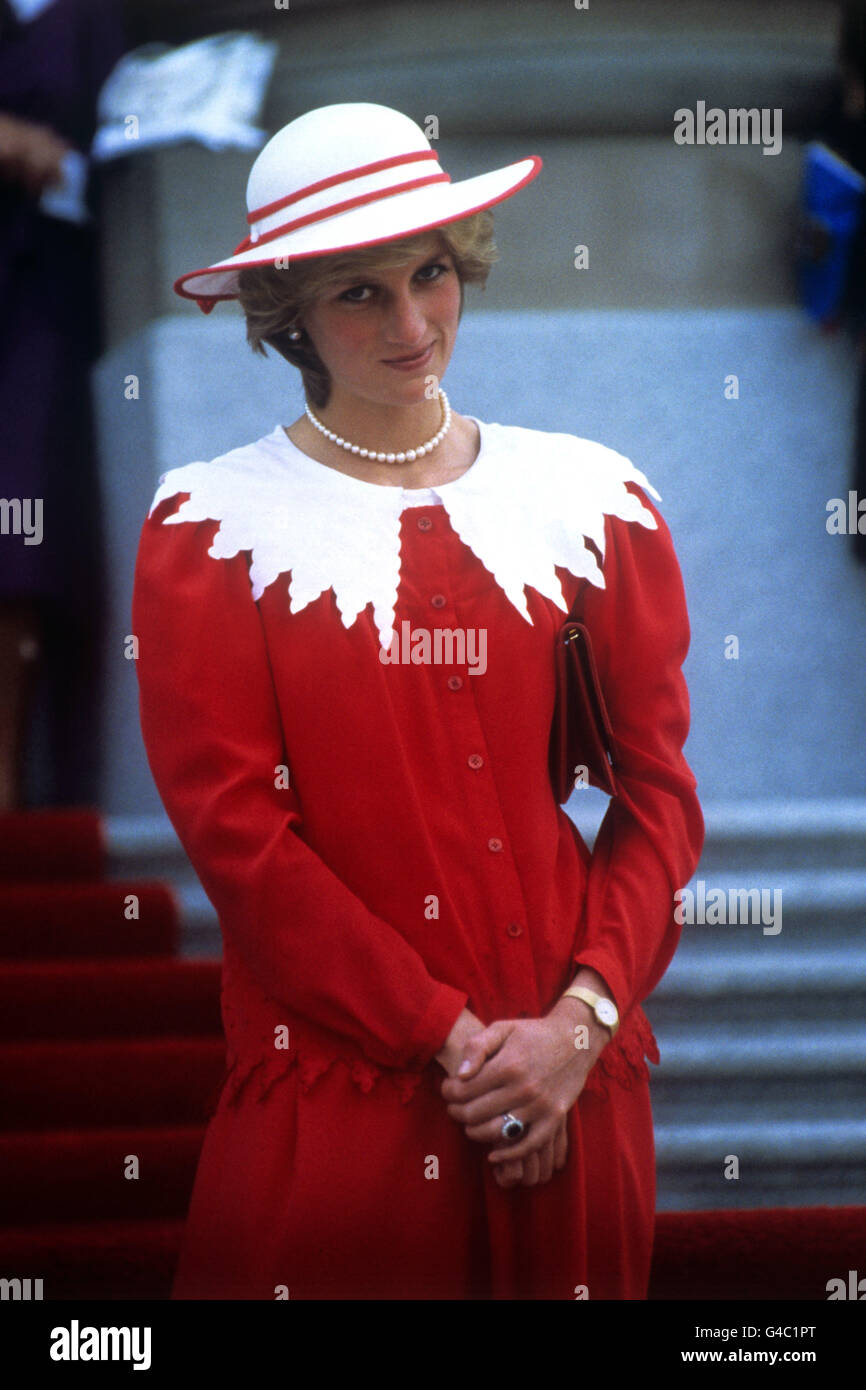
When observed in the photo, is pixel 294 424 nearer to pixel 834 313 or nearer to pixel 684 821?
pixel 684 821

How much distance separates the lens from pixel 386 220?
1.75 meters

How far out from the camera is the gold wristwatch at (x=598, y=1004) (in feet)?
5.85

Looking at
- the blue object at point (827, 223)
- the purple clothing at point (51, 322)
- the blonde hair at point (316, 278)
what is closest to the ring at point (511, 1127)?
the blonde hair at point (316, 278)

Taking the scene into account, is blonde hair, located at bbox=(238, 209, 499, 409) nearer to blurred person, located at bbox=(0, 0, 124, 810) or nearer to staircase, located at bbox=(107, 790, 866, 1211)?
blurred person, located at bbox=(0, 0, 124, 810)

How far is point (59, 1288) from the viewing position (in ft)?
6.95

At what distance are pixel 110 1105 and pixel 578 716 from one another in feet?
3.67

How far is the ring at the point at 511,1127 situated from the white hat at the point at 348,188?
0.98 metres

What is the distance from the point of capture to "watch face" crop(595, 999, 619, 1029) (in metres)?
1.78

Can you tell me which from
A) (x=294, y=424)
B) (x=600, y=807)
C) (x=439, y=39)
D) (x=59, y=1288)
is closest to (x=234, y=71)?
(x=439, y=39)

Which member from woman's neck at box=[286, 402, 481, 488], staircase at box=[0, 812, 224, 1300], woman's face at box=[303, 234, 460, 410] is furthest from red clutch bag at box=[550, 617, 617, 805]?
staircase at box=[0, 812, 224, 1300]

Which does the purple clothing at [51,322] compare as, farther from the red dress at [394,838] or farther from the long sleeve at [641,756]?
the long sleeve at [641,756]

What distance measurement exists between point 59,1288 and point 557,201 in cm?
188

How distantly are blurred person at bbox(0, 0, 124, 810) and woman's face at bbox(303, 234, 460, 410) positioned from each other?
2.60 feet
